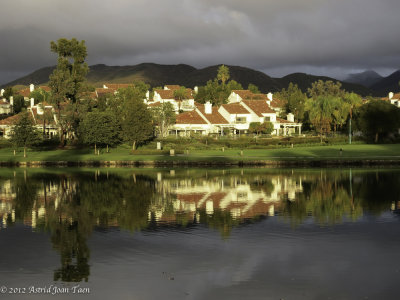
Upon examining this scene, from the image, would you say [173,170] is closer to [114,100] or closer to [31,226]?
[31,226]

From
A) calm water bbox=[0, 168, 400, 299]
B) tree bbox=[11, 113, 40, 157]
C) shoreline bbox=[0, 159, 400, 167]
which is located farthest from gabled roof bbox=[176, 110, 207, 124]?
calm water bbox=[0, 168, 400, 299]

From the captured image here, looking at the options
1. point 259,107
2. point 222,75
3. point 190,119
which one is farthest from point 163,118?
point 222,75

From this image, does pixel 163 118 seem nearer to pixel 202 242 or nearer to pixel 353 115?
pixel 353 115

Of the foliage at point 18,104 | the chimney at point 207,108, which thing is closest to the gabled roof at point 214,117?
the chimney at point 207,108

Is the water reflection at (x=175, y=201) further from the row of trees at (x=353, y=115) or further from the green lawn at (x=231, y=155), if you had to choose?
the row of trees at (x=353, y=115)

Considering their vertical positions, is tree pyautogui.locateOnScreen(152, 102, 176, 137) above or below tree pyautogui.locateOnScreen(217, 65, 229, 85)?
below

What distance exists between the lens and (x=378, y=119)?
101 metres

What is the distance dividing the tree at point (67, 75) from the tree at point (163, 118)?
50.2 feet

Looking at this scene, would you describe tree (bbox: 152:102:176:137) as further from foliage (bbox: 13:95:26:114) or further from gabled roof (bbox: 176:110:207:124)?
foliage (bbox: 13:95:26:114)

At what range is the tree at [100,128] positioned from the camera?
8538 cm

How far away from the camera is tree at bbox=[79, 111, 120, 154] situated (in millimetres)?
85375

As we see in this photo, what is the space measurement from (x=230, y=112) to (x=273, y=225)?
94.0 meters

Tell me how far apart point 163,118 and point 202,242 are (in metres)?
84.1

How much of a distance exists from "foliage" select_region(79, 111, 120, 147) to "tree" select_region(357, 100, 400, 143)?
47461mm
